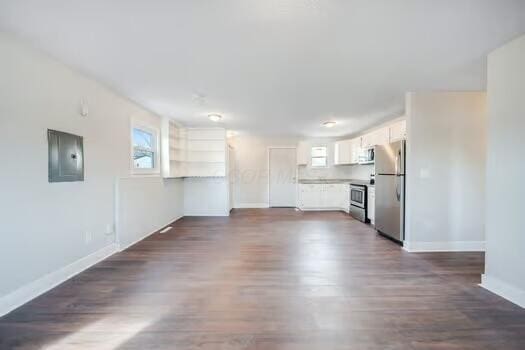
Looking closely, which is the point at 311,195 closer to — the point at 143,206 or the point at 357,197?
the point at 357,197

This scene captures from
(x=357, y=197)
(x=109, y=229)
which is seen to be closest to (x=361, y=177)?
(x=357, y=197)

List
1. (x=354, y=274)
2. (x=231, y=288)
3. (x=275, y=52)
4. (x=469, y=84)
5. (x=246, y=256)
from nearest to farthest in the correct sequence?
1. (x=275, y=52)
2. (x=231, y=288)
3. (x=354, y=274)
4. (x=469, y=84)
5. (x=246, y=256)

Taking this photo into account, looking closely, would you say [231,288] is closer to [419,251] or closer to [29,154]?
[29,154]

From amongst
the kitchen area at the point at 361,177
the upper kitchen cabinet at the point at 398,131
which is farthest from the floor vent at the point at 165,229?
the upper kitchen cabinet at the point at 398,131

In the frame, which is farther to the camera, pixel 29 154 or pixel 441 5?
pixel 29 154

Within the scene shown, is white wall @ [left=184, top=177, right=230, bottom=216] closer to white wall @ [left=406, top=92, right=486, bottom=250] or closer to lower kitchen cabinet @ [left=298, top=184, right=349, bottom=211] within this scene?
lower kitchen cabinet @ [left=298, top=184, right=349, bottom=211]

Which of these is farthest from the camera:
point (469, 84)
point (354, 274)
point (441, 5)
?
point (469, 84)

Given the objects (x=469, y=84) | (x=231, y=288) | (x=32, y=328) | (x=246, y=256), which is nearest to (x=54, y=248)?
(x=32, y=328)

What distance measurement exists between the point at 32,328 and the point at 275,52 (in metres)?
2.87

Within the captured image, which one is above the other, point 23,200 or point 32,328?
point 23,200

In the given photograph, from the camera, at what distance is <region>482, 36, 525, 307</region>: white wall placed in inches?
91.4

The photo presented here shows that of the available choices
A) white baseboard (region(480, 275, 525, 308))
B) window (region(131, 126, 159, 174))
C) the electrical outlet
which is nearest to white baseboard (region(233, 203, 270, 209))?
window (region(131, 126, 159, 174))

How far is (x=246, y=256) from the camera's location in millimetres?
3662

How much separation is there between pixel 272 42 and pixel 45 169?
7.77ft
